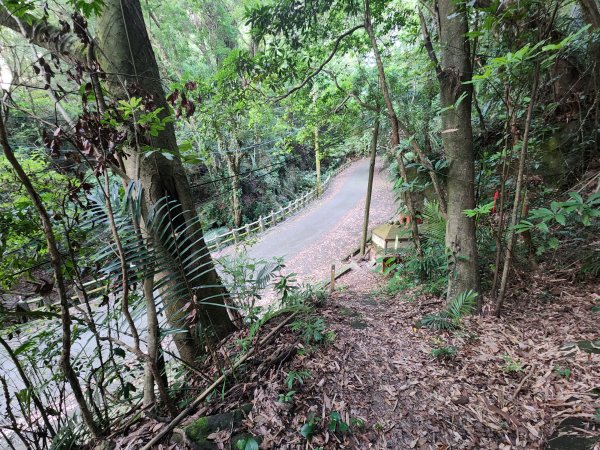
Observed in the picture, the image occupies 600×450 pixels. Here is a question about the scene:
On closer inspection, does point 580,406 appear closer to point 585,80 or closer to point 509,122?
point 509,122

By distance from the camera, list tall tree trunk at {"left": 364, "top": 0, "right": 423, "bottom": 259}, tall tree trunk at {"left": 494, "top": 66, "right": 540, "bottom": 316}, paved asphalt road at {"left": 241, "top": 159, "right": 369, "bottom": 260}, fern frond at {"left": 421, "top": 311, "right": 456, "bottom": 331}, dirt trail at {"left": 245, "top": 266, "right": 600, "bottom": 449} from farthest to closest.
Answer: paved asphalt road at {"left": 241, "top": 159, "right": 369, "bottom": 260}
tall tree trunk at {"left": 364, "top": 0, "right": 423, "bottom": 259}
fern frond at {"left": 421, "top": 311, "right": 456, "bottom": 331}
tall tree trunk at {"left": 494, "top": 66, "right": 540, "bottom": 316}
dirt trail at {"left": 245, "top": 266, "right": 600, "bottom": 449}

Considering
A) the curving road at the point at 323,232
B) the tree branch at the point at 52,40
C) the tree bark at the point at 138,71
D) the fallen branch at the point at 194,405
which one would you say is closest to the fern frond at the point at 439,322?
the fallen branch at the point at 194,405

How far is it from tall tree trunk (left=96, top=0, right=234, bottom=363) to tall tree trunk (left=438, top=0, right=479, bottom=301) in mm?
2468

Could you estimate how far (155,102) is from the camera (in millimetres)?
2100

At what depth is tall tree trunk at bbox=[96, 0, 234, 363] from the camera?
2172 mm

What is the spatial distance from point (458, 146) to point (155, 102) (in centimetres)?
280

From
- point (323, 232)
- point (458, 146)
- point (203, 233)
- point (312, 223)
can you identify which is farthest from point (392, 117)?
point (312, 223)

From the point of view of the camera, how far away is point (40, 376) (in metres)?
2.29

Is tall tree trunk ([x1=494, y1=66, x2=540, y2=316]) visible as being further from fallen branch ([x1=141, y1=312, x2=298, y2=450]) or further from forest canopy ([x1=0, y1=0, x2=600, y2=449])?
fallen branch ([x1=141, y1=312, x2=298, y2=450])

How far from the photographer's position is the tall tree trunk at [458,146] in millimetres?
2729

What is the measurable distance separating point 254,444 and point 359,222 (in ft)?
41.9

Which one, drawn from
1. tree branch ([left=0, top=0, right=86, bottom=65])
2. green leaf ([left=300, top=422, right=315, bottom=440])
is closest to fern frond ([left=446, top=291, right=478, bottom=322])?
green leaf ([left=300, top=422, right=315, bottom=440])

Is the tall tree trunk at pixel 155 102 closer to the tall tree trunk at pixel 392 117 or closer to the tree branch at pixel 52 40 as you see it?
the tree branch at pixel 52 40

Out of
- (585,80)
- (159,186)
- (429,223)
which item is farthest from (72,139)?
(585,80)
